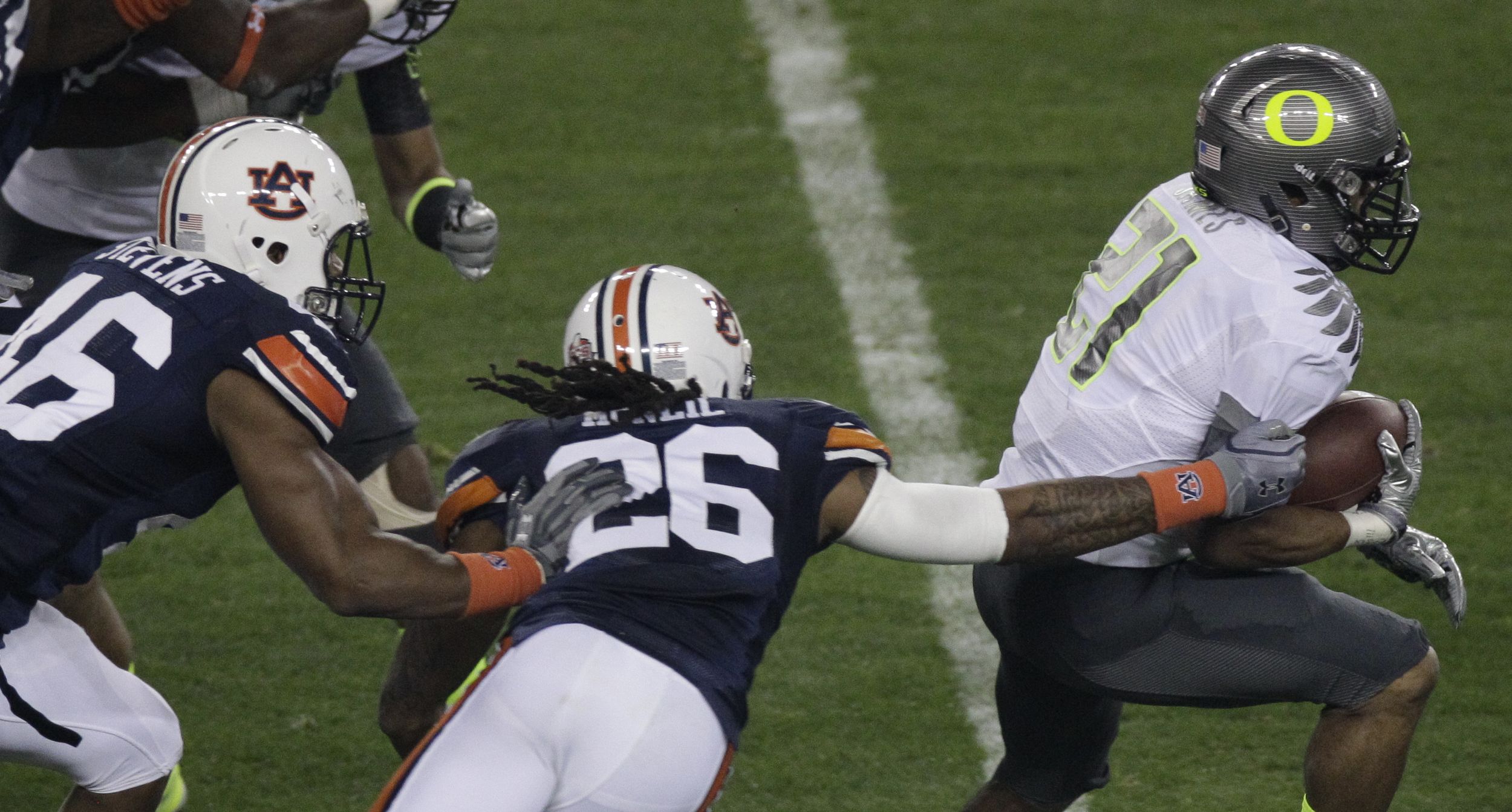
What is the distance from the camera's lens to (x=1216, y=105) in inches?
130

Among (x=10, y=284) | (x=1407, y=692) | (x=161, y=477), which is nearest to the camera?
(x=161, y=477)

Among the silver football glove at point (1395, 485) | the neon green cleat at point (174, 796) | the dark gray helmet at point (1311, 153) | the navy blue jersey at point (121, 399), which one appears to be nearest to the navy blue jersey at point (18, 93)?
the navy blue jersey at point (121, 399)

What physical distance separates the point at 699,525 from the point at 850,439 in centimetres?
29

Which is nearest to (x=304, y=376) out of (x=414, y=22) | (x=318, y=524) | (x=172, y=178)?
(x=318, y=524)

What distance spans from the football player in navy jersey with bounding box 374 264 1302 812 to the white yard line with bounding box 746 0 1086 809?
3.75ft

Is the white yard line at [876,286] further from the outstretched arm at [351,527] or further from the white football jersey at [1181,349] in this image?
the outstretched arm at [351,527]

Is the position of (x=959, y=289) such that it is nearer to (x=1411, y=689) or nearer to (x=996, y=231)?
(x=996, y=231)

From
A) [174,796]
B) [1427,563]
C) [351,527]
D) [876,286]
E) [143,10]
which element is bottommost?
[876,286]

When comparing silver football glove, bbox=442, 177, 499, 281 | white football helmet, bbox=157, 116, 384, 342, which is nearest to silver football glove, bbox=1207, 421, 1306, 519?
white football helmet, bbox=157, 116, 384, 342

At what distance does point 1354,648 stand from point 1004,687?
0.65m

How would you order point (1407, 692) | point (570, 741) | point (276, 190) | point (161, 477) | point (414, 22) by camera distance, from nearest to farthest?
1. point (570, 741)
2. point (161, 477)
3. point (1407, 692)
4. point (276, 190)
5. point (414, 22)

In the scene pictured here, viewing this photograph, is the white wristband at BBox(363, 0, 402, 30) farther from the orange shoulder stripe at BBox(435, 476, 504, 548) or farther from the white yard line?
the white yard line

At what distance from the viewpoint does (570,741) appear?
2.63 meters

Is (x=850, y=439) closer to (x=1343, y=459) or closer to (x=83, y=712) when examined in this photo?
(x=1343, y=459)
